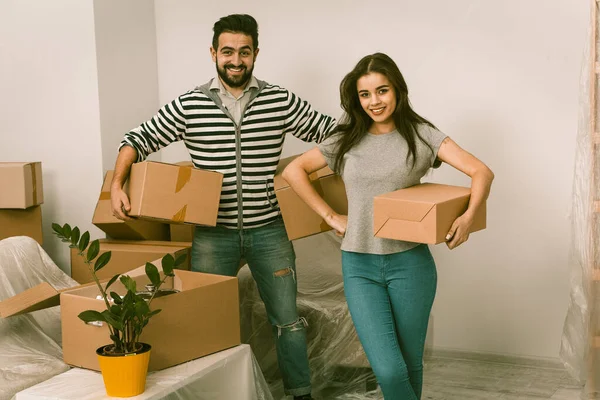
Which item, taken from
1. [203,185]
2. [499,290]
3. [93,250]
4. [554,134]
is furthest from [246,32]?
[499,290]

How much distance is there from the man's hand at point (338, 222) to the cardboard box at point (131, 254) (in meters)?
0.82

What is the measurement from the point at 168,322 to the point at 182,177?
566 mm

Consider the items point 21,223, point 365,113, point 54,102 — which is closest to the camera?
point 365,113

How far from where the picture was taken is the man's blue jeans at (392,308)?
215 cm

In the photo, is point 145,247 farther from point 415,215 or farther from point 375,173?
point 415,215

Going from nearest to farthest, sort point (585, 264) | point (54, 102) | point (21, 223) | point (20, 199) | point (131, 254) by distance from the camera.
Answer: point (585, 264)
point (131, 254)
point (20, 199)
point (21, 223)
point (54, 102)

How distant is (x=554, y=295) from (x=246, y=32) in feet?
5.83

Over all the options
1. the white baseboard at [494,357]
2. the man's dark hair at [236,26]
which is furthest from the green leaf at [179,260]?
the white baseboard at [494,357]

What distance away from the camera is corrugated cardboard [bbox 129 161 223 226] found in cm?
245

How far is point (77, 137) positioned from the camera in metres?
3.62

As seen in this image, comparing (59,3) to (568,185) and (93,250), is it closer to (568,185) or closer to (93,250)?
(93,250)

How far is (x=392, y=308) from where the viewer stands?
2.21m

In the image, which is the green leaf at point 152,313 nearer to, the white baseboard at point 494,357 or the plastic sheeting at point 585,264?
the plastic sheeting at point 585,264

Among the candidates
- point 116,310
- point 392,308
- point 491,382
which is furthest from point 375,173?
point 491,382
